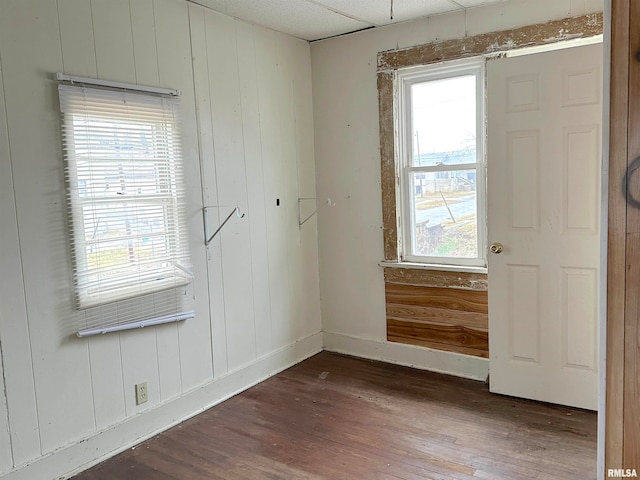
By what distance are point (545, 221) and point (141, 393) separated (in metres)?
2.53

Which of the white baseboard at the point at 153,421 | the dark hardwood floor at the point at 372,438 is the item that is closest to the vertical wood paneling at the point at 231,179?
the white baseboard at the point at 153,421

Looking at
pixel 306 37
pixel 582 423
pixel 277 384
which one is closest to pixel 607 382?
pixel 582 423

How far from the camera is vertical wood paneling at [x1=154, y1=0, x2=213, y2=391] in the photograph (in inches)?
118

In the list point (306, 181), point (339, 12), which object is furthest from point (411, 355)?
point (339, 12)

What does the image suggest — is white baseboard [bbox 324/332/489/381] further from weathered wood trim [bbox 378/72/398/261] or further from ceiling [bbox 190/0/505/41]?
ceiling [bbox 190/0/505/41]

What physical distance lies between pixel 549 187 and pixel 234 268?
2.03 metres

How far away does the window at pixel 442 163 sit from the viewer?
349cm

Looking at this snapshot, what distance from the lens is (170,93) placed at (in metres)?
3.00

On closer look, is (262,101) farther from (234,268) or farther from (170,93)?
(234,268)

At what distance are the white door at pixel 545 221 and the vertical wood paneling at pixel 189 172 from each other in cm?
181

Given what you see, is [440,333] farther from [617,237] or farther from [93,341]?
[93,341]

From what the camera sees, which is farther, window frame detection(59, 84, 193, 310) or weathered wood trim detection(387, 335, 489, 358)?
weathered wood trim detection(387, 335, 489, 358)

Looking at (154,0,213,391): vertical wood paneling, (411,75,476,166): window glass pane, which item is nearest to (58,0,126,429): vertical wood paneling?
(154,0,213,391): vertical wood paneling

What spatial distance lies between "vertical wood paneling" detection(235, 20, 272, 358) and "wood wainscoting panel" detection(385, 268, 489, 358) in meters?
0.93
